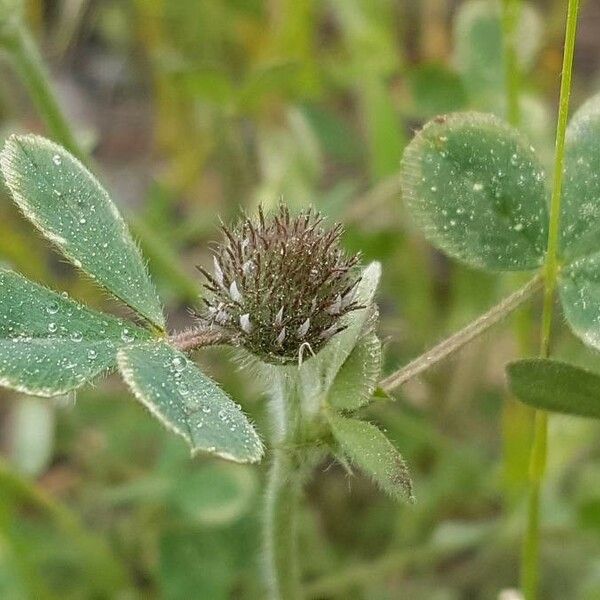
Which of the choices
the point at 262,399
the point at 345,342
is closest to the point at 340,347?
the point at 345,342

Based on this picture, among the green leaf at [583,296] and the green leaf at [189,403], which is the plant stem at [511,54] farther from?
the green leaf at [189,403]

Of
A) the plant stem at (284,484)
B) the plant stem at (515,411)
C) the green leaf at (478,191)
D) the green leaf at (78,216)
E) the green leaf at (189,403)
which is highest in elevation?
the plant stem at (515,411)

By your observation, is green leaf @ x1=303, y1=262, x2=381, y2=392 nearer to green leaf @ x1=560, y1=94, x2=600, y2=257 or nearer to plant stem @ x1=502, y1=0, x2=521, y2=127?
green leaf @ x1=560, y1=94, x2=600, y2=257

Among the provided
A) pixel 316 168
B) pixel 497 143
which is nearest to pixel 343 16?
pixel 316 168

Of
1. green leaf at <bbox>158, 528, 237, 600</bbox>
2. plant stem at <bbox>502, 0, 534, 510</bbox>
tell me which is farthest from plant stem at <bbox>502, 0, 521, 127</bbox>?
green leaf at <bbox>158, 528, 237, 600</bbox>

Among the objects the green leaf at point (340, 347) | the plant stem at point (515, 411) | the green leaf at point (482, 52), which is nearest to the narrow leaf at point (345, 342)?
the green leaf at point (340, 347)

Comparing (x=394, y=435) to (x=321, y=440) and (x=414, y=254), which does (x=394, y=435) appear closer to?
(x=414, y=254)
